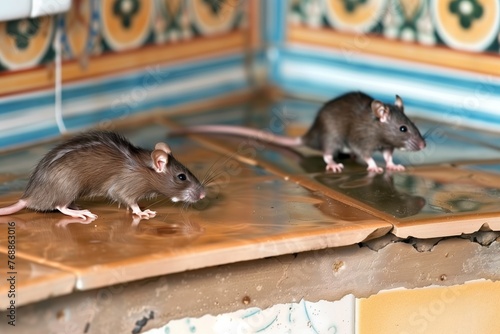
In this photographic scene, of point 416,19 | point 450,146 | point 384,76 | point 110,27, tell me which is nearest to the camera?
point 450,146

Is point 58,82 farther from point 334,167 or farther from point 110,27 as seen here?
point 334,167

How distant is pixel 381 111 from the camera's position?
2525 mm

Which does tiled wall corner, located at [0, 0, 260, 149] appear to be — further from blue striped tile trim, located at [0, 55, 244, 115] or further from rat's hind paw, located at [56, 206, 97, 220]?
rat's hind paw, located at [56, 206, 97, 220]

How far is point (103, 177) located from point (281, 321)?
0.48 metres

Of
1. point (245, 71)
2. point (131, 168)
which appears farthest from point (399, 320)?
point (245, 71)

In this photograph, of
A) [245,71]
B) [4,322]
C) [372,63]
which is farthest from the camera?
[245,71]

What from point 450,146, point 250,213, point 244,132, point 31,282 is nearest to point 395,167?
point 450,146

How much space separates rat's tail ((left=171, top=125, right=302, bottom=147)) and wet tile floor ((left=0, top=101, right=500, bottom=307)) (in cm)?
3

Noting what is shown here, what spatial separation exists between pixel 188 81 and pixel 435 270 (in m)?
1.24

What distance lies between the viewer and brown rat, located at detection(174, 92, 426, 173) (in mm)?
2531

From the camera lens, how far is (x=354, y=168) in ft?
8.38

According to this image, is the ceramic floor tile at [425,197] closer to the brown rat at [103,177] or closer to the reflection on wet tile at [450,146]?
the reflection on wet tile at [450,146]

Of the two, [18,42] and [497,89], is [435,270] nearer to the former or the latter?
[497,89]

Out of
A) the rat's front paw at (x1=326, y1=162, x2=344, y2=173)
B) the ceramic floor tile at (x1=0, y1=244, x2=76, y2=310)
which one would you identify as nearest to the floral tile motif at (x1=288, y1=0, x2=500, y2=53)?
the rat's front paw at (x1=326, y1=162, x2=344, y2=173)
